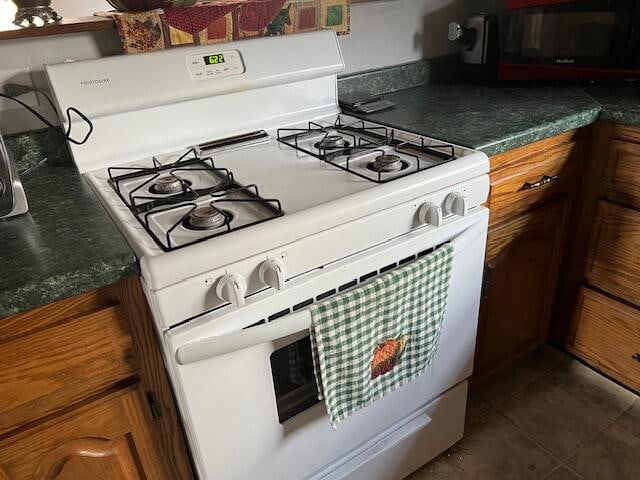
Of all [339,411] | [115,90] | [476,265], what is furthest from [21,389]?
[476,265]

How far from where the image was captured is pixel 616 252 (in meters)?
1.38

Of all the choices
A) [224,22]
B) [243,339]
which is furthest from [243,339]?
[224,22]

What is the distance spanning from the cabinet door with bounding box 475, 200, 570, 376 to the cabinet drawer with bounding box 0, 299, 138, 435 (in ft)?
2.89

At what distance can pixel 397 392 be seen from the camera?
1.13 metres

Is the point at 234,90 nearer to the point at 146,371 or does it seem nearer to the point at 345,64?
the point at 345,64

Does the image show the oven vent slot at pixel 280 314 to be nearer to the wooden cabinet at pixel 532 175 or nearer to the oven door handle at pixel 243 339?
the oven door handle at pixel 243 339

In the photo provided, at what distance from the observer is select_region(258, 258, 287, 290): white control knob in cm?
79

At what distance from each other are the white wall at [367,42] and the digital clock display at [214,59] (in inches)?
8.5

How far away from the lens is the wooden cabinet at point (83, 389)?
75 cm

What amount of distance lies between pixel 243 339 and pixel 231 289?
10 cm

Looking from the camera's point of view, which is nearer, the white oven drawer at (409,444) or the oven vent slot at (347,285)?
the oven vent slot at (347,285)

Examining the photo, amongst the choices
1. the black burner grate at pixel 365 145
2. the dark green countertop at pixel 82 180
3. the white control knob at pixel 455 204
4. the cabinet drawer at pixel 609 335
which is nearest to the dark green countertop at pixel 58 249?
the dark green countertop at pixel 82 180

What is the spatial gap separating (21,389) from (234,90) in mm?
798

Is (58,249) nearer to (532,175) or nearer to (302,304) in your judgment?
(302,304)
